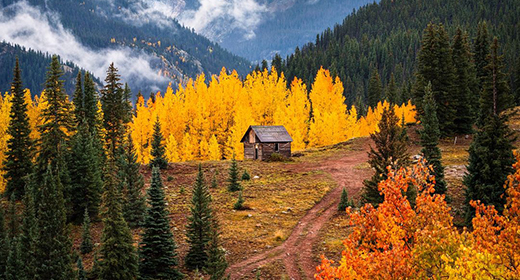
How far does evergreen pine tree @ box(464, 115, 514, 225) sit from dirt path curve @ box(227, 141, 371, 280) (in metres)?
9.16

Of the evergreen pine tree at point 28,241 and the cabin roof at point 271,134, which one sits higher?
the cabin roof at point 271,134

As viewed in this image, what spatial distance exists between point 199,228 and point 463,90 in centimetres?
3945

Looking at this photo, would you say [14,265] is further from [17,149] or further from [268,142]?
[268,142]

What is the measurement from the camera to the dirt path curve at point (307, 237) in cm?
1931

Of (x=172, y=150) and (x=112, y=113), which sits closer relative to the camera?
(x=112, y=113)

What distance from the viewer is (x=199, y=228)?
20891 millimetres

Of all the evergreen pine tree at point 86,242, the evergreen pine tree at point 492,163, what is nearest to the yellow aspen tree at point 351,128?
the evergreen pine tree at point 492,163

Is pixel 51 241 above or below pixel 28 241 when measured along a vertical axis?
above

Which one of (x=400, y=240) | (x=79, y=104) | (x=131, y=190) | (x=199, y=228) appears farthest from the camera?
(x=79, y=104)

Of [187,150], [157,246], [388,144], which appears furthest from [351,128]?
[157,246]

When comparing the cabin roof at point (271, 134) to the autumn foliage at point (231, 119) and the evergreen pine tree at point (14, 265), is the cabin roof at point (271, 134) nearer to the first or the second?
the autumn foliage at point (231, 119)

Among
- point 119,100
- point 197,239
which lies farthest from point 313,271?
point 119,100

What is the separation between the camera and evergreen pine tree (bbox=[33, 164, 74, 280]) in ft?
67.5

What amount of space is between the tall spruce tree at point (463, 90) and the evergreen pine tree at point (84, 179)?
40.4 meters
